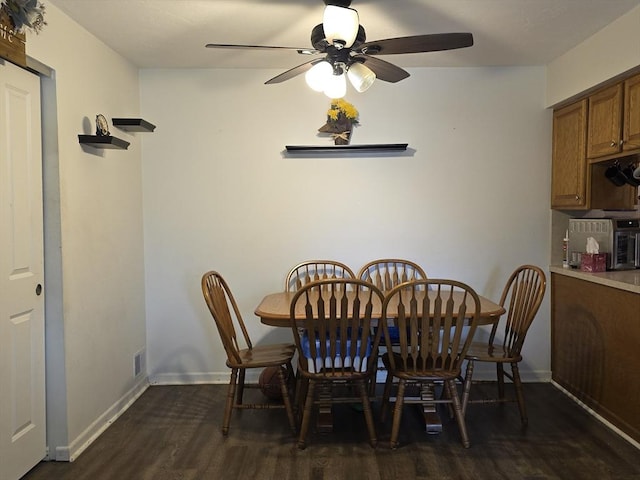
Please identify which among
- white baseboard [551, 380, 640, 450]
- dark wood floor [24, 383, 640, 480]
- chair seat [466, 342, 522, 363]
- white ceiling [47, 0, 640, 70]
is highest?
white ceiling [47, 0, 640, 70]

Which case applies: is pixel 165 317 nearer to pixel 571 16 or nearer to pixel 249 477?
pixel 249 477

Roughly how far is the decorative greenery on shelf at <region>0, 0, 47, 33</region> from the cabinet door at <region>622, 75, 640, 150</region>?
3.15m

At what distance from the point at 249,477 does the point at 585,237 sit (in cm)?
264

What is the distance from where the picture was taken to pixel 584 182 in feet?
10.1

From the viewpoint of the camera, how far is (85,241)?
2615 millimetres

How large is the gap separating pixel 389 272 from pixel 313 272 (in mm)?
571

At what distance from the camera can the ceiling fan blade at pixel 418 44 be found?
1970 millimetres

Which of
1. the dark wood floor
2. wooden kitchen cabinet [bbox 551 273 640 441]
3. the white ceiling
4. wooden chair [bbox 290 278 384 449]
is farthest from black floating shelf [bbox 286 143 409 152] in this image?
the dark wood floor

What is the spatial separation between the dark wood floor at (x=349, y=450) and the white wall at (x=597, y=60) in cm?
210

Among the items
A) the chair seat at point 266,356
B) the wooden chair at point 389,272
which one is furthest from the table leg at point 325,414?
the wooden chair at point 389,272

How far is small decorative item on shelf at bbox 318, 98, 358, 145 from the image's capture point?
131 inches

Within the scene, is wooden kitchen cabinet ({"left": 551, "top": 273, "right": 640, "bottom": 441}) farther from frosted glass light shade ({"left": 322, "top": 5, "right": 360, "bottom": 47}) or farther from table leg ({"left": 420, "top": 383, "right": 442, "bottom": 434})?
frosted glass light shade ({"left": 322, "top": 5, "right": 360, "bottom": 47})

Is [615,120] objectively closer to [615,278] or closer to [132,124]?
[615,278]

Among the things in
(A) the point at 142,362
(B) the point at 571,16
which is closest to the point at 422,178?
(B) the point at 571,16
